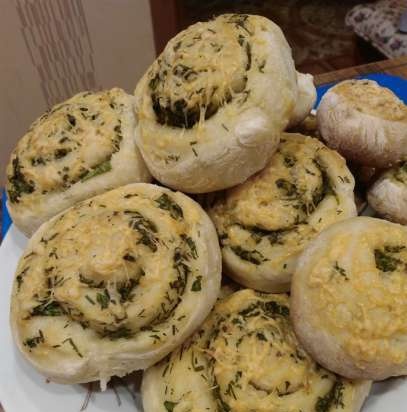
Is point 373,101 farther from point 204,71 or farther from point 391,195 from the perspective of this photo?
point 204,71

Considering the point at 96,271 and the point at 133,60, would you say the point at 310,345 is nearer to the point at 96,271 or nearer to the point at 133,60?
the point at 96,271

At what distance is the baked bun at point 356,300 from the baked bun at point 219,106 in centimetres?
30

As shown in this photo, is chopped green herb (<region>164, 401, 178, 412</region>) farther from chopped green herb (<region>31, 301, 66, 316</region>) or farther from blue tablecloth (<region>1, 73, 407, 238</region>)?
blue tablecloth (<region>1, 73, 407, 238</region>)

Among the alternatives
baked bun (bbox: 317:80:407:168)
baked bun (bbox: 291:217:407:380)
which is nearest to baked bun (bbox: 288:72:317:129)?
baked bun (bbox: 317:80:407:168)

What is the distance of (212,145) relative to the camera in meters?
1.26

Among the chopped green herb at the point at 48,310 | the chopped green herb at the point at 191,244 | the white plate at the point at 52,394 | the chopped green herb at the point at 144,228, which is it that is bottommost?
A: the white plate at the point at 52,394

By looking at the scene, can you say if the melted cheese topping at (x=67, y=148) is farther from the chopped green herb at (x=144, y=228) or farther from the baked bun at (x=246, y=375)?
the baked bun at (x=246, y=375)

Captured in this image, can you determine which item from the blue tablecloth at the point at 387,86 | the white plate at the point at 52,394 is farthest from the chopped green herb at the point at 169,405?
the blue tablecloth at the point at 387,86

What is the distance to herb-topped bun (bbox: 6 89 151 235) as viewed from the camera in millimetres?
1405

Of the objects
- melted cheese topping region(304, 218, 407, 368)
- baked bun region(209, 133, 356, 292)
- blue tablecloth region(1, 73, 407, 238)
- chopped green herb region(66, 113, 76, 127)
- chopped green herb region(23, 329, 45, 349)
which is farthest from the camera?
blue tablecloth region(1, 73, 407, 238)

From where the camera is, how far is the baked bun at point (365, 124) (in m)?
1.40

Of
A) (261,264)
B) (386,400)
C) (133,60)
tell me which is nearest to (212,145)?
(261,264)

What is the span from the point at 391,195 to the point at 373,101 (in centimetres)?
27

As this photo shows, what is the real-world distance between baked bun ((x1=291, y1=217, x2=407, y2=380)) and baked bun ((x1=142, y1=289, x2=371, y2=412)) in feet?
0.17
